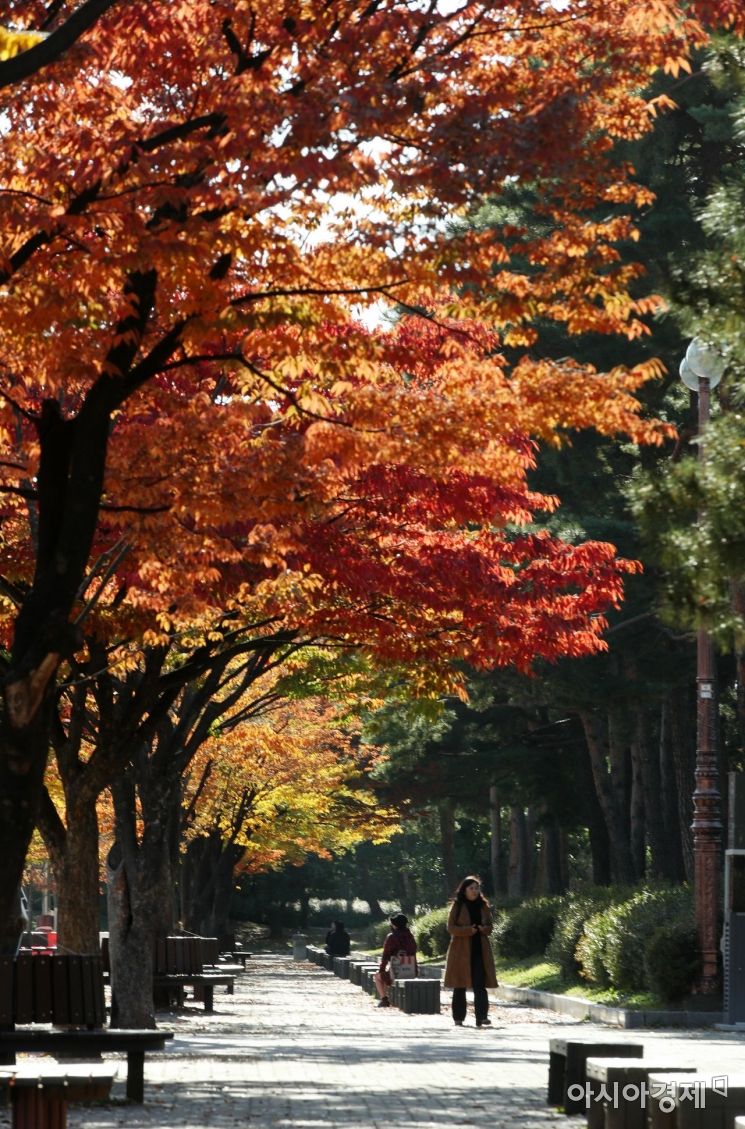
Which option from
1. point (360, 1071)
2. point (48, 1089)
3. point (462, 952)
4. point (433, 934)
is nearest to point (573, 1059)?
point (360, 1071)

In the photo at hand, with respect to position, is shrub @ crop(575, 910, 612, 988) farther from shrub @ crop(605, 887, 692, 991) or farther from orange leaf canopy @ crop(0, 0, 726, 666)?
orange leaf canopy @ crop(0, 0, 726, 666)

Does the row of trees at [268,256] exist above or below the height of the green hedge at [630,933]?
above

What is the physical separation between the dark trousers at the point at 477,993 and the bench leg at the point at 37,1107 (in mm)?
13378

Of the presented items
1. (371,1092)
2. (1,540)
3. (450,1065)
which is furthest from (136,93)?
(450,1065)

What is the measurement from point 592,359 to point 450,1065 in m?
18.5

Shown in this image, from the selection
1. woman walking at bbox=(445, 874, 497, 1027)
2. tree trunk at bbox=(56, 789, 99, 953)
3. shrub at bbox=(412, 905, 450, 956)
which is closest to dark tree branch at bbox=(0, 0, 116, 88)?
tree trunk at bbox=(56, 789, 99, 953)

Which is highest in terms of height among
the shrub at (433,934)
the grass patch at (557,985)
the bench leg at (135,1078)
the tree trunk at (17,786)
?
the tree trunk at (17,786)

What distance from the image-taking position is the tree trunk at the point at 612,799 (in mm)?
38219

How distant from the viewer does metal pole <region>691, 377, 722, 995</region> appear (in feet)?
74.6

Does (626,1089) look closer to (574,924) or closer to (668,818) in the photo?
(574,924)

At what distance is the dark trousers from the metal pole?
288cm

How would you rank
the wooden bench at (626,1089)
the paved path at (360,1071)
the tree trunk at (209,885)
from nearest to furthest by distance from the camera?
the wooden bench at (626,1089), the paved path at (360,1071), the tree trunk at (209,885)

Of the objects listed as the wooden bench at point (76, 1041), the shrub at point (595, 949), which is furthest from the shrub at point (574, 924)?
the wooden bench at point (76, 1041)

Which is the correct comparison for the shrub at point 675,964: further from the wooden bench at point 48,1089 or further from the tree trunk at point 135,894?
the wooden bench at point 48,1089
